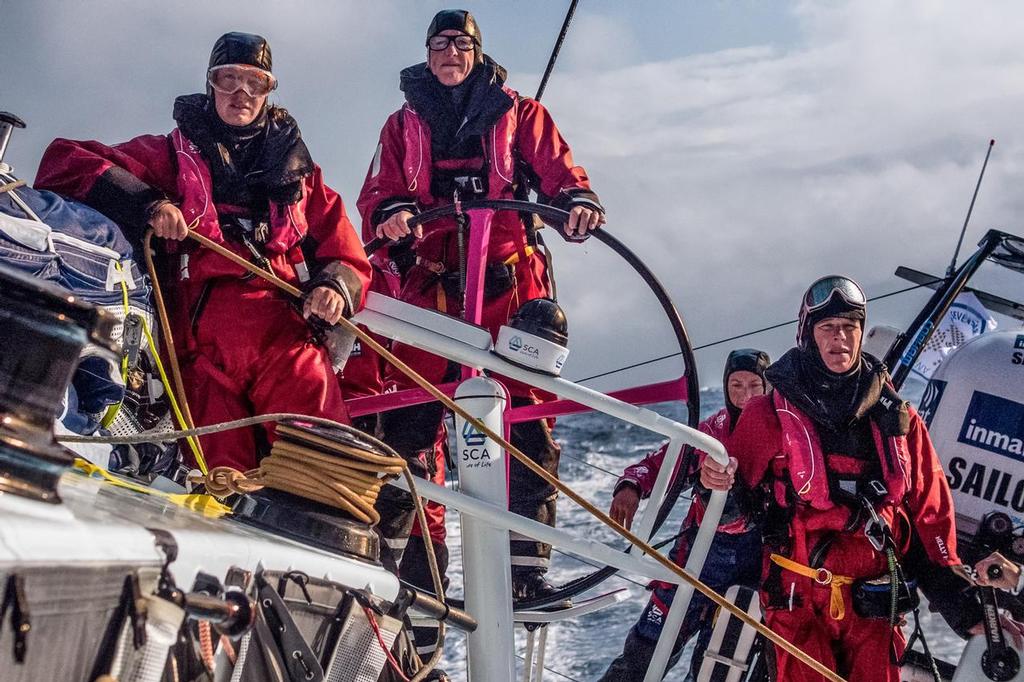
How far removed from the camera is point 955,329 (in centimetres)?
459

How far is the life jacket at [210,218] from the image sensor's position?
294 cm

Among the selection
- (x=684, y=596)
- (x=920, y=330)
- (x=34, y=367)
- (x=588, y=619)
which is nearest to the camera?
(x=34, y=367)

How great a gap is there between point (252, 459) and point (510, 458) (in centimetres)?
95

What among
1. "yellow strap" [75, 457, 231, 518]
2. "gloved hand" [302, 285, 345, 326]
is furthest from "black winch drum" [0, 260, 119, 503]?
"gloved hand" [302, 285, 345, 326]

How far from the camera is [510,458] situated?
3752 millimetres

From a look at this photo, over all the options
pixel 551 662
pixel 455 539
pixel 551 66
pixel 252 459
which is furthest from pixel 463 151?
pixel 455 539

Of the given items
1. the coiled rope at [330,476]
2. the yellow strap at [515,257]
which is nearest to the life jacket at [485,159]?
the yellow strap at [515,257]

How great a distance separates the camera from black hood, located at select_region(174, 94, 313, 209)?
10.0ft

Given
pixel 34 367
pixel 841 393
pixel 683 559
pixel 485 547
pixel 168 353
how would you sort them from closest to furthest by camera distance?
pixel 34 367, pixel 168 353, pixel 485 547, pixel 841 393, pixel 683 559

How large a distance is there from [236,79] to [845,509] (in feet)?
7.16

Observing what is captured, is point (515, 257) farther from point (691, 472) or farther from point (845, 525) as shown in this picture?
point (845, 525)

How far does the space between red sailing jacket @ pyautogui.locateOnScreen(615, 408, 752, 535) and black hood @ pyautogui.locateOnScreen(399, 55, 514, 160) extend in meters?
1.25

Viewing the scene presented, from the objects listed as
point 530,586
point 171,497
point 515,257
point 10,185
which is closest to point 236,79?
point 10,185

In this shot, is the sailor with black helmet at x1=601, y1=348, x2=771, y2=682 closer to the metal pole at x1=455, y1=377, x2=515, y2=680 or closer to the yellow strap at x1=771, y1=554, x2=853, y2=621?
the yellow strap at x1=771, y1=554, x2=853, y2=621
